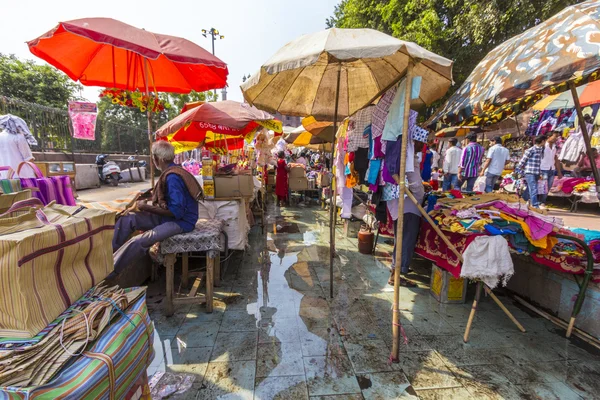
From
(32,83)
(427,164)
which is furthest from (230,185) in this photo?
(32,83)

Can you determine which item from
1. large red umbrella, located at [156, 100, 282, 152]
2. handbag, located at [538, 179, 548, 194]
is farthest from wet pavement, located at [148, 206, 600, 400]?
handbag, located at [538, 179, 548, 194]

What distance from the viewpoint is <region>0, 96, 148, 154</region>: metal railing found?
898 cm

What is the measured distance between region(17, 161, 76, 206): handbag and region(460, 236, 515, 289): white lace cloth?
13.6 feet

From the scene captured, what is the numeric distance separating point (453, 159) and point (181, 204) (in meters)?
8.68

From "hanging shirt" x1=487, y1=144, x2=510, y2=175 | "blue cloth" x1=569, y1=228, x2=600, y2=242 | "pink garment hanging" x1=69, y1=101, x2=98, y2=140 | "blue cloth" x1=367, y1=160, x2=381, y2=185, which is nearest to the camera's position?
"blue cloth" x1=569, y1=228, x2=600, y2=242

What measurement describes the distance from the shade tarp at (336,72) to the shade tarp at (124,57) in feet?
2.21

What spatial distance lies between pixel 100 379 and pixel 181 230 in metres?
2.22

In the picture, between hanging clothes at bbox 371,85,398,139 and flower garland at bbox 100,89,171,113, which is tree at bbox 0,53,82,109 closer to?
flower garland at bbox 100,89,171,113

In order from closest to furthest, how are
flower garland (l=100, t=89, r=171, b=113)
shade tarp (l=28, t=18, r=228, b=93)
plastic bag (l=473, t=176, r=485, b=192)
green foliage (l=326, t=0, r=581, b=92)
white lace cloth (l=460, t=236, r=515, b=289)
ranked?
shade tarp (l=28, t=18, r=228, b=93)
white lace cloth (l=460, t=236, r=515, b=289)
flower garland (l=100, t=89, r=171, b=113)
green foliage (l=326, t=0, r=581, b=92)
plastic bag (l=473, t=176, r=485, b=192)

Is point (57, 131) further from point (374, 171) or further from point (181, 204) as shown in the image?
point (374, 171)

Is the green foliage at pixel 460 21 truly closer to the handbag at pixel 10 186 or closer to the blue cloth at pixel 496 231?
the blue cloth at pixel 496 231

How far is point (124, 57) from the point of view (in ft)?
13.4

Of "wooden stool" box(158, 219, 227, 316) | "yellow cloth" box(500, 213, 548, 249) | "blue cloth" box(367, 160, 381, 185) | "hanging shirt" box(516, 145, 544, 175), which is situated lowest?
"wooden stool" box(158, 219, 227, 316)

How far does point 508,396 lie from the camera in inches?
87.1
